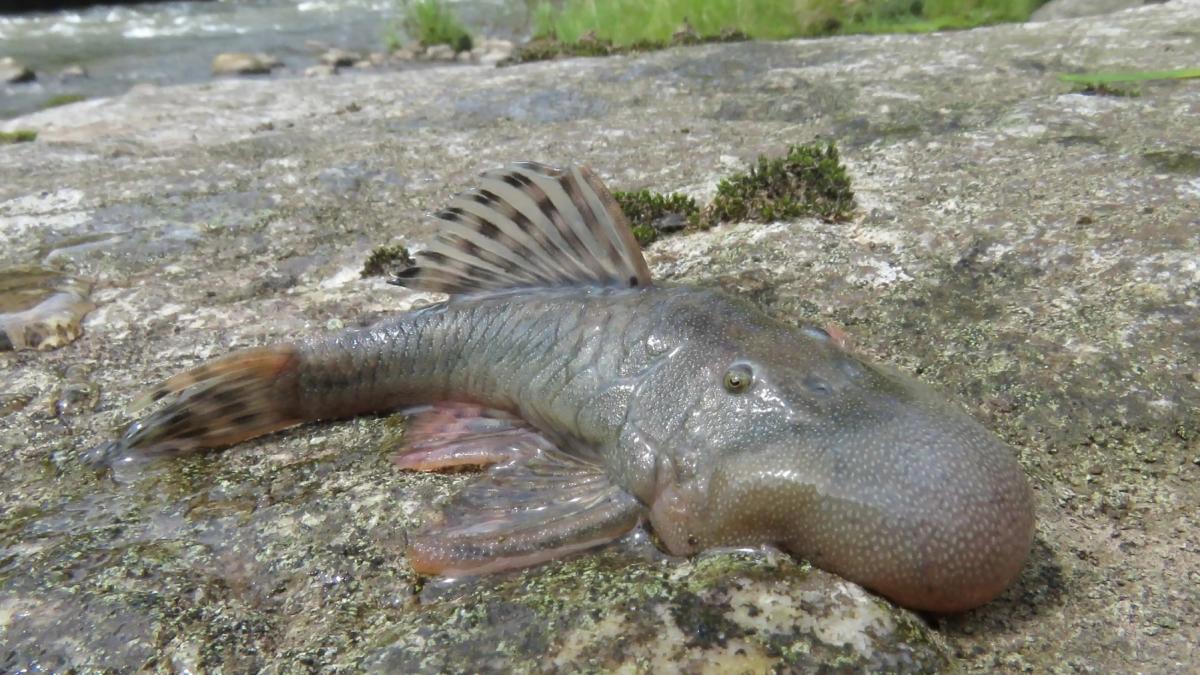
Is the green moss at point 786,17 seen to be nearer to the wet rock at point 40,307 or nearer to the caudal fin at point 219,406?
the wet rock at point 40,307

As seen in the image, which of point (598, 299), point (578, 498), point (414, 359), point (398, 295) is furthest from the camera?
point (398, 295)

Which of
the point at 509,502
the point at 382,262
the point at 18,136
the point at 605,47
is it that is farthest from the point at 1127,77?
the point at 18,136

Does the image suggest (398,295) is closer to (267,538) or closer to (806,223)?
(267,538)

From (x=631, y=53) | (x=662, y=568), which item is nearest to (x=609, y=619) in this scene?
(x=662, y=568)

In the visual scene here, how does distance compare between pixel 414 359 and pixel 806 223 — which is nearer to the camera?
pixel 414 359

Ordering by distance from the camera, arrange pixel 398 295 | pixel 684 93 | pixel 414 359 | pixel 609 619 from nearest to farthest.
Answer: pixel 609 619 < pixel 414 359 < pixel 398 295 < pixel 684 93

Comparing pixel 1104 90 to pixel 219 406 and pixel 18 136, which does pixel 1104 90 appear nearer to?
pixel 219 406

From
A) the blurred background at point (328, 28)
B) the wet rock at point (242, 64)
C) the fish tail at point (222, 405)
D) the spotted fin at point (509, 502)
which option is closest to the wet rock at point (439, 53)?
the blurred background at point (328, 28)
